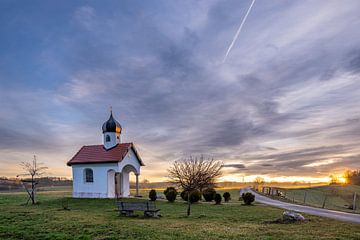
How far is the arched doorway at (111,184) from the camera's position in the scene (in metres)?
33.2

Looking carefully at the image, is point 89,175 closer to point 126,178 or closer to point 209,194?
point 126,178

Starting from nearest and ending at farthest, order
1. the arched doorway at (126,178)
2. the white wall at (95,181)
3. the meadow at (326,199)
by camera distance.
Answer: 1. the white wall at (95,181)
2. the arched doorway at (126,178)
3. the meadow at (326,199)

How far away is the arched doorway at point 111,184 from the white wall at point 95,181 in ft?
0.76

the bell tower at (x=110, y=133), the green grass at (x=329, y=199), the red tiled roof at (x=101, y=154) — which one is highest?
the bell tower at (x=110, y=133)

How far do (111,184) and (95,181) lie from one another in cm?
166

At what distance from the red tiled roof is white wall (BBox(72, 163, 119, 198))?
0.50 metres

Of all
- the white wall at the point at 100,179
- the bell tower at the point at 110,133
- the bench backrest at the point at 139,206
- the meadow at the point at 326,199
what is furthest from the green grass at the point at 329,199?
the bell tower at the point at 110,133

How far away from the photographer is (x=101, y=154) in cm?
3472

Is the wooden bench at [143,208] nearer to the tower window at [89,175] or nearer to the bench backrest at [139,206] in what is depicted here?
the bench backrest at [139,206]

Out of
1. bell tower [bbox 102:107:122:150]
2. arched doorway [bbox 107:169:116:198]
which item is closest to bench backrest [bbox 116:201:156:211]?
arched doorway [bbox 107:169:116:198]

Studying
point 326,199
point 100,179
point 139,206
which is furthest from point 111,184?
point 326,199

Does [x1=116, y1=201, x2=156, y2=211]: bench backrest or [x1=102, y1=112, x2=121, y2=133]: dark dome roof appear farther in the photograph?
[x1=102, y1=112, x2=121, y2=133]: dark dome roof

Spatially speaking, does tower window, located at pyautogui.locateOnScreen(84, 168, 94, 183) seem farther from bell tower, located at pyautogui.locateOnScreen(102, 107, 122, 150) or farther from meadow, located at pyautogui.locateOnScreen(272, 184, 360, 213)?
meadow, located at pyautogui.locateOnScreen(272, 184, 360, 213)

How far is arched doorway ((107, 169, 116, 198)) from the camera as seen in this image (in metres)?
33.2
